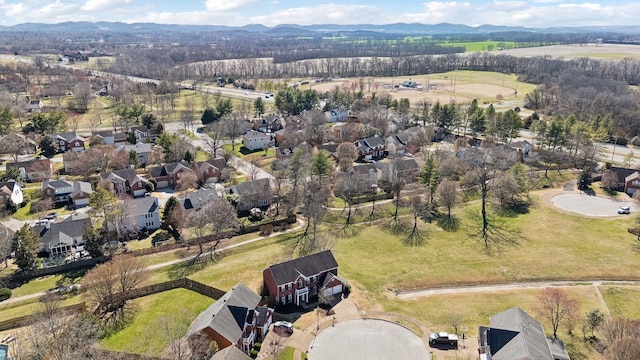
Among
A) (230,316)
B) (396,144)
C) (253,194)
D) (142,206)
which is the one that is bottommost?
(230,316)

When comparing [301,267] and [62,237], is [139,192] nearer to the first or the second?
[62,237]

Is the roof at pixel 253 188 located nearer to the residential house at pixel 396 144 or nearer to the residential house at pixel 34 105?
the residential house at pixel 396 144

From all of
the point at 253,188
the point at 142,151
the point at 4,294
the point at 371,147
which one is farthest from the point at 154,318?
the point at 371,147

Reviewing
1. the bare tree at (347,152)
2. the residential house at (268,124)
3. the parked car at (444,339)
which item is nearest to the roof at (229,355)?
the parked car at (444,339)

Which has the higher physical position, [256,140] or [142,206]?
[256,140]

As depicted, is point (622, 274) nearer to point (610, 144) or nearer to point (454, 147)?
point (454, 147)
